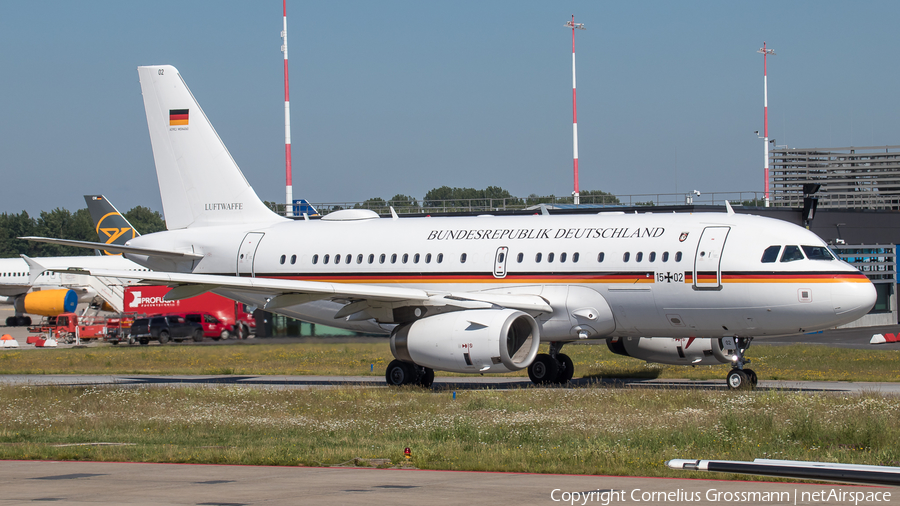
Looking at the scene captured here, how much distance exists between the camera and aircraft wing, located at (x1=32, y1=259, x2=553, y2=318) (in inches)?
880

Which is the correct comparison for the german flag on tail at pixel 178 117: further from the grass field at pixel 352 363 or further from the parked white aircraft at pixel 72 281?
the parked white aircraft at pixel 72 281

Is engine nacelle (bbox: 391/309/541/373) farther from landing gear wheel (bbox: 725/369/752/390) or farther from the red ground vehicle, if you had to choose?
the red ground vehicle

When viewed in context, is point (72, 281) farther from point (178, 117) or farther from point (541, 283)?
point (541, 283)

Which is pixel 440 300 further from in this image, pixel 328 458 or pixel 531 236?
pixel 328 458

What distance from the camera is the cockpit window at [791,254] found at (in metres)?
21.0

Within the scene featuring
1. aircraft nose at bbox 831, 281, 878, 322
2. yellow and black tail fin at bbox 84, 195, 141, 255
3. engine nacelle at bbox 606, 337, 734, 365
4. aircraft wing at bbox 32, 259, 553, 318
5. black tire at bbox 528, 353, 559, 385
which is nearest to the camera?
aircraft nose at bbox 831, 281, 878, 322

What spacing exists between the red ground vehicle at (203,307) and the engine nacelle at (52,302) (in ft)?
41.5

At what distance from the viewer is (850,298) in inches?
804

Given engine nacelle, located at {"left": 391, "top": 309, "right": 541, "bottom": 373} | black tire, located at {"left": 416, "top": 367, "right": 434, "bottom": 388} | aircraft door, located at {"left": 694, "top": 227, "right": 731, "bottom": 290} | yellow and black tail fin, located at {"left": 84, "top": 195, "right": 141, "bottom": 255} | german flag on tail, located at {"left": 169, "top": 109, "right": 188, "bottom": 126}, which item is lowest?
black tire, located at {"left": 416, "top": 367, "right": 434, "bottom": 388}

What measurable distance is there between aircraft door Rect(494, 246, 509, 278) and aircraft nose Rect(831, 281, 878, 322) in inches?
304

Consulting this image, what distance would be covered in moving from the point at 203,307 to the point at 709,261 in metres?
38.4

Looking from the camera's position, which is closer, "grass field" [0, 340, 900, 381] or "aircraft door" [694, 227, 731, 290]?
"aircraft door" [694, 227, 731, 290]

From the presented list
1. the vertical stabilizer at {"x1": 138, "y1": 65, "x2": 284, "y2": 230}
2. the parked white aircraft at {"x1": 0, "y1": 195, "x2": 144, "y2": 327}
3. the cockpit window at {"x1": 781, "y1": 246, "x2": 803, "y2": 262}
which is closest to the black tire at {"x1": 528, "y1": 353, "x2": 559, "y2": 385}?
the cockpit window at {"x1": 781, "y1": 246, "x2": 803, "y2": 262}

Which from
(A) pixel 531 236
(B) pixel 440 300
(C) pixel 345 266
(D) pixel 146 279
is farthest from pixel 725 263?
(D) pixel 146 279
